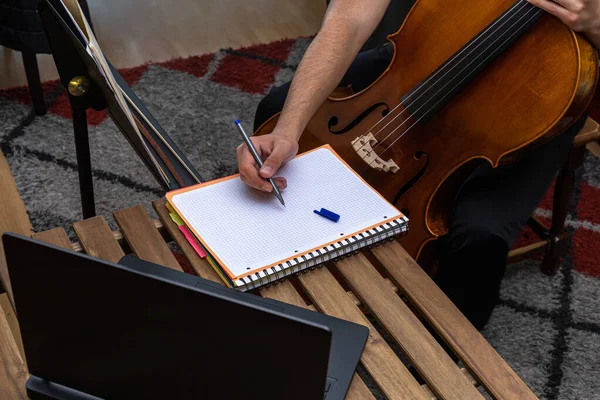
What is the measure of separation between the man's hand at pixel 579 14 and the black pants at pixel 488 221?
30cm

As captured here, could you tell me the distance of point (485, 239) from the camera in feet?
4.56

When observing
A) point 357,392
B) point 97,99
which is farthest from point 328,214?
point 97,99

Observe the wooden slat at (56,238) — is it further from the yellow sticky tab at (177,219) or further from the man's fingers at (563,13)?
the man's fingers at (563,13)

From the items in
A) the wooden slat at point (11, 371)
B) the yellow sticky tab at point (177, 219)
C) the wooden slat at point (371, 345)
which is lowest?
the wooden slat at point (11, 371)

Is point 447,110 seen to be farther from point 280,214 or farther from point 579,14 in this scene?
point 280,214

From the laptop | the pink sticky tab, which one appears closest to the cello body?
the pink sticky tab

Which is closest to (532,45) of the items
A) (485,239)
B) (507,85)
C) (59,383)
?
(507,85)

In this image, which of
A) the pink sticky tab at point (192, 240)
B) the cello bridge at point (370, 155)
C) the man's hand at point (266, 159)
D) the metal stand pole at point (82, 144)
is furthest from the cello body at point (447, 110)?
the pink sticky tab at point (192, 240)

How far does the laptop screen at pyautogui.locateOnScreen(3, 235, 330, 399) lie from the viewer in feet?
2.13

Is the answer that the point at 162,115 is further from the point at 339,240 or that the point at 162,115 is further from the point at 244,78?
the point at 339,240

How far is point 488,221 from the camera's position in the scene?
1393mm

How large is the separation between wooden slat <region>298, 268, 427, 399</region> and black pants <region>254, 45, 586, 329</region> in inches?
18.8

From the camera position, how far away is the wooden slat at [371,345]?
2.88ft

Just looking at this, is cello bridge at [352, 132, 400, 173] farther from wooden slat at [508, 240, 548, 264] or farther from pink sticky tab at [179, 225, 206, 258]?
wooden slat at [508, 240, 548, 264]
